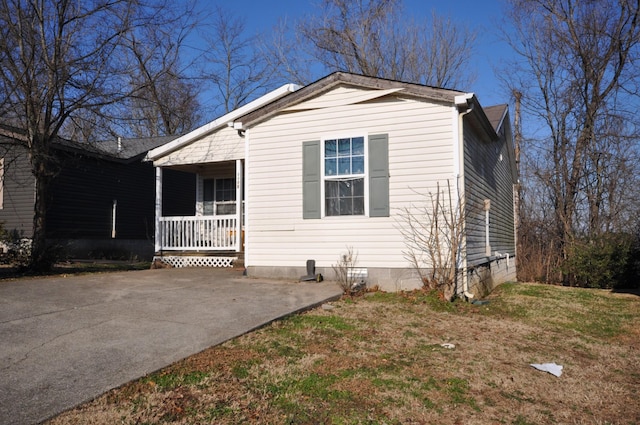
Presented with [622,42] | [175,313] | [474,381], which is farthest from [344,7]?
[474,381]

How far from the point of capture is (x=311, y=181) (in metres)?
9.20

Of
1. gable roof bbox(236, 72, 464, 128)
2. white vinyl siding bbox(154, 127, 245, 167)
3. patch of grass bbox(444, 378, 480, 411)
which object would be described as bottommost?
patch of grass bbox(444, 378, 480, 411)

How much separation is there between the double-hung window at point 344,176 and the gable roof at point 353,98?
817 mm

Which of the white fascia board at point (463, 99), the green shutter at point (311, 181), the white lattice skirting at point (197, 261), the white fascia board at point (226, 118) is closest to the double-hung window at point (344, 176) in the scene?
the green shutter at point (311, 181)

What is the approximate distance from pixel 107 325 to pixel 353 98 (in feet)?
18.7

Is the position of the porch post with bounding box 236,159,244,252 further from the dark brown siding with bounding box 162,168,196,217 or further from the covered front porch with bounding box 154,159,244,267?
the dark brown siding with bounding box 162,168,196,217

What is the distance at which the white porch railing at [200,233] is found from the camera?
1242 centimetres

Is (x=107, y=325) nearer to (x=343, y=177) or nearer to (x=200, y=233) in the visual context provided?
(x=343, y=177)

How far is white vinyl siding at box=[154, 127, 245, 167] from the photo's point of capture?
1223 cm

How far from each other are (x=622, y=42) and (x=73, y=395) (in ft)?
67.5

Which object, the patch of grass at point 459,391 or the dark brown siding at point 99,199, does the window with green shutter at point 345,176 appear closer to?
the patch of grass at point 459,391

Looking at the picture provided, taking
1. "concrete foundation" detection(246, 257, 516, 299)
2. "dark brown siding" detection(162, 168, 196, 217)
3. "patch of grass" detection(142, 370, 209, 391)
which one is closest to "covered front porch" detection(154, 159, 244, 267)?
"concrete foundation" detection(246, 257, 516, 299)

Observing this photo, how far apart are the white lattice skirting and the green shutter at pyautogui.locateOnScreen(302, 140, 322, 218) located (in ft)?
12.1

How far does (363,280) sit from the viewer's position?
28.8 ft
